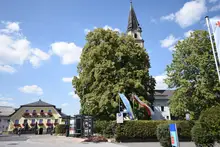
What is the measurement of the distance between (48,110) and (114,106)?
38.7 meters

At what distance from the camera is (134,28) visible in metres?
56.3

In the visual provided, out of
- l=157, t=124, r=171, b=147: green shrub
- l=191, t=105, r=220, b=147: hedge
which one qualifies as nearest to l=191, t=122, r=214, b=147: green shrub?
l=191, t=105, r=220, b=147: hedge

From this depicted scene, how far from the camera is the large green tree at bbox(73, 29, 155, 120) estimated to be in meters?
27.2

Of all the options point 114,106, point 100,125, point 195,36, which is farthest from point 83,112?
point 195,36

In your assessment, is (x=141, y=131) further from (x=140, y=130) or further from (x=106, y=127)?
(x=106, y=127)

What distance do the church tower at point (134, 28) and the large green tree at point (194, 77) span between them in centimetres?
2789

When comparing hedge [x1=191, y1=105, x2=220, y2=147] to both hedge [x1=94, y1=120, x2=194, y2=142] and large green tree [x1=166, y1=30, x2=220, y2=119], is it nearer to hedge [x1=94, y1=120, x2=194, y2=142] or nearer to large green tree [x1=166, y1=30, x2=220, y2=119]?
hedge [x1=94, y1=120, x2=194, y2=142]

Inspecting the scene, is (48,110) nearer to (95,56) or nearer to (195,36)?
(95,56)

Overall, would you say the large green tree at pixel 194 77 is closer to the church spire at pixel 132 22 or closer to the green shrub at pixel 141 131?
the green shrub at pixel 141 131

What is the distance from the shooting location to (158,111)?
49.5 meters

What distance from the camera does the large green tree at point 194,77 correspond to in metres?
23.3

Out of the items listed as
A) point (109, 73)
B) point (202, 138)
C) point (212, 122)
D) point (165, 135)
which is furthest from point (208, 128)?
point (109, 73)

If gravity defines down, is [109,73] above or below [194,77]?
above

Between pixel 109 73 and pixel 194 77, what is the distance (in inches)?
453
